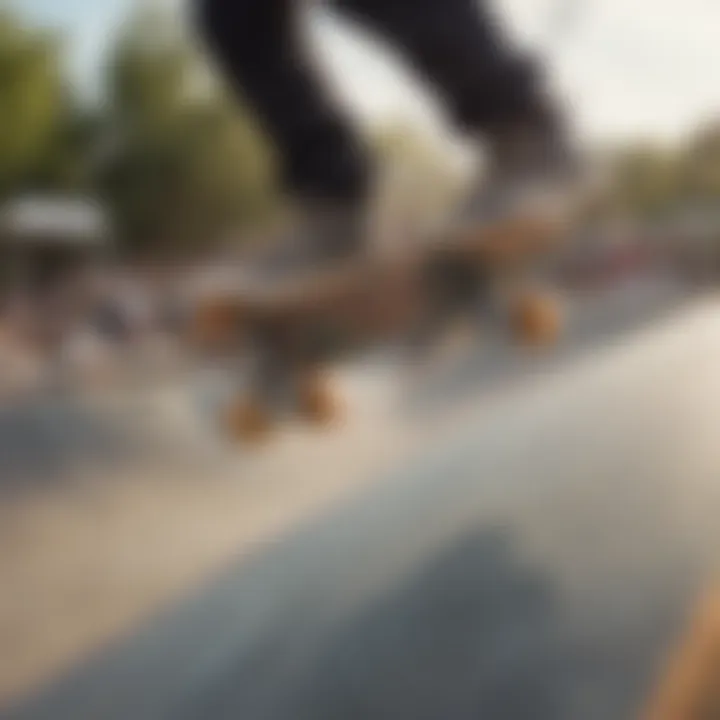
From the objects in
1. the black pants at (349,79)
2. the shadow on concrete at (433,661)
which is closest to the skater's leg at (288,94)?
the black pants at (349,79)

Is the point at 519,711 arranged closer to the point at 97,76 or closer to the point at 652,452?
the point at 652,452

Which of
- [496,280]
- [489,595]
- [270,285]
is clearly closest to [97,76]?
[270,285]

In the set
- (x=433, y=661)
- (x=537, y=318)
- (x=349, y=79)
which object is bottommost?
(x=433, y=661)

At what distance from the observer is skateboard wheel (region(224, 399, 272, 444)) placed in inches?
28.9

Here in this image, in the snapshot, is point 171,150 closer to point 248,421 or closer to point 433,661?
point 248,421

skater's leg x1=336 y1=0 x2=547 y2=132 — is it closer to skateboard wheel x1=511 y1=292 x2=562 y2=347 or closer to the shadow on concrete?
skateboard wheel x1=511 y1=292 x2=562 y2=347

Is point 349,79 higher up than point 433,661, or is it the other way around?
point 349,79

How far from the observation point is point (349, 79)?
0.72m

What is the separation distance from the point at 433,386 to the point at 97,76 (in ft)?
0.86

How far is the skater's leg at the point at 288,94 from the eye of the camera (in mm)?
708

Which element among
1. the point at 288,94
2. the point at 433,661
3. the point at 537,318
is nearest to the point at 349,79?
the point at 288,94

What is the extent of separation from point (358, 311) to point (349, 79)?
131mm

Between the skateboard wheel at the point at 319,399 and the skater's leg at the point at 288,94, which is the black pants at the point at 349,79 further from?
the skateboard wheel at the point at 319,399

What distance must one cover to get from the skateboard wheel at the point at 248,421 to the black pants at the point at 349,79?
0.13 metres
